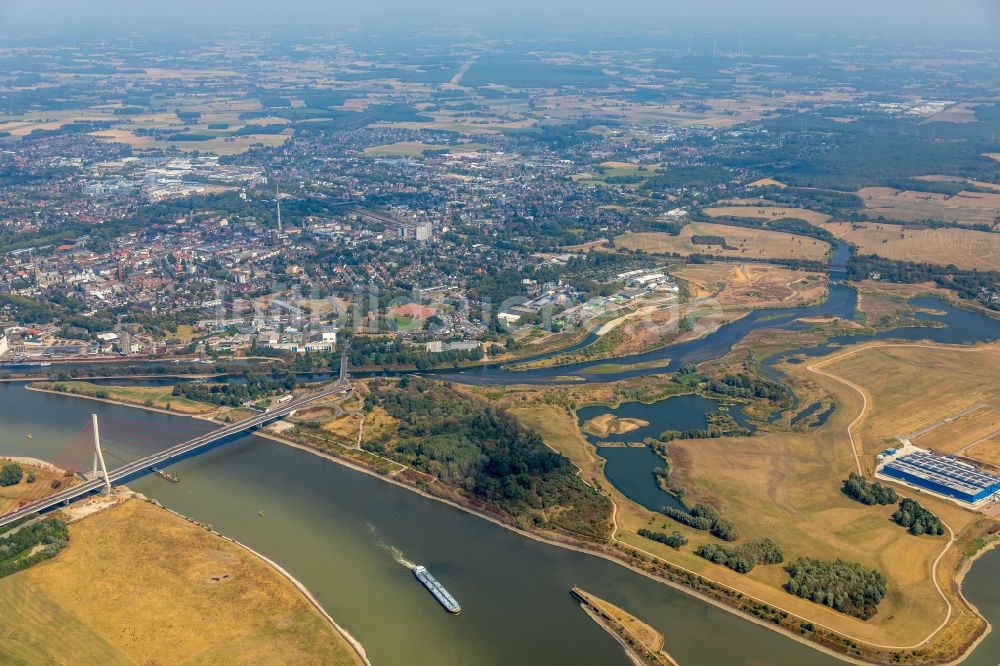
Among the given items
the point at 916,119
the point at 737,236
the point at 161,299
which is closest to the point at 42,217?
the point at 161,299

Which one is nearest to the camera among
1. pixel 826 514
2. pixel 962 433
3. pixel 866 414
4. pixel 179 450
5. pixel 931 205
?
pixel 826 514

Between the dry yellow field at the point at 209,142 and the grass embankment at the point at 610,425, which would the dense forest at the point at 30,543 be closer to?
the grass embankment at the point at 610,425

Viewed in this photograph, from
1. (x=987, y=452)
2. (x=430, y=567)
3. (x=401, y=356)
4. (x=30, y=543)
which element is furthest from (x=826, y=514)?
(x=30, y=543)

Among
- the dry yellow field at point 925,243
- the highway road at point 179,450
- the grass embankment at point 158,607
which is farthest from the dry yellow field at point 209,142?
the grass embankment at point 158,607

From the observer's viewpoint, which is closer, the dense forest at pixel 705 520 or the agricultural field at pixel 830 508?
the agricultural field at pixel 830 508

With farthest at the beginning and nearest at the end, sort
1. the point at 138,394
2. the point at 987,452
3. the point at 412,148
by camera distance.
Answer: the point at 412,148 → the point at 138,394 → the point at 987,452

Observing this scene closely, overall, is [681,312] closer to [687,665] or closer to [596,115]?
[687,665]

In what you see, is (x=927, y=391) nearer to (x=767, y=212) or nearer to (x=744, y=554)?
(x=744, y=554)
